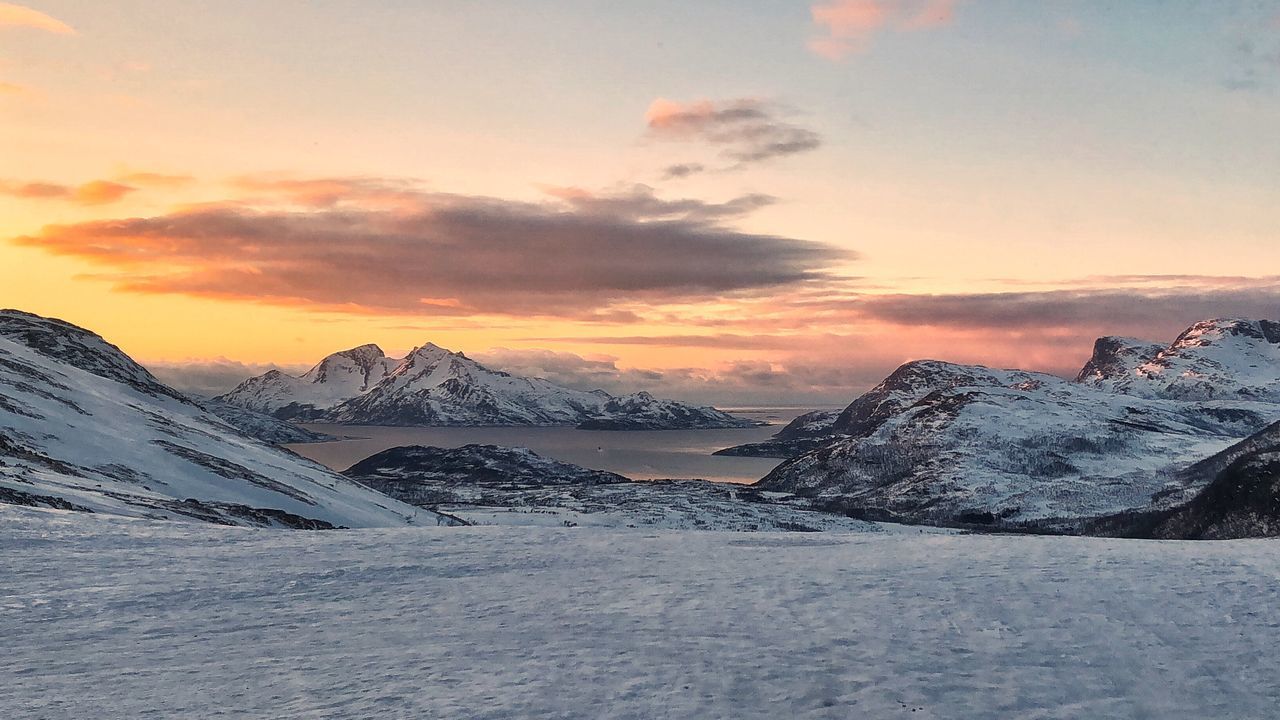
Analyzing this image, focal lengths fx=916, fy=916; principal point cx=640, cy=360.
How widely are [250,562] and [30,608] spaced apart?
22.5 ft

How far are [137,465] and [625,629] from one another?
221 feet

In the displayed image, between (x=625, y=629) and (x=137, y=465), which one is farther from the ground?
(x=625, y=629)

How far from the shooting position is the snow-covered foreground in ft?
53.2

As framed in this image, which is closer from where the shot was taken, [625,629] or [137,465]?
[625,629]

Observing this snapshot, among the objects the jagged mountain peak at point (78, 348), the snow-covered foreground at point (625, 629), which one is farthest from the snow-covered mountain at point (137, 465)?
the jagged mountain peak at point (78, 348)

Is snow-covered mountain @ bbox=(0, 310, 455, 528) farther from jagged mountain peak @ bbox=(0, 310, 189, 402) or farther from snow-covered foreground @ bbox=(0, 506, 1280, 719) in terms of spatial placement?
jagged mountain peak @ bbox=(0, 310, 189, 402)

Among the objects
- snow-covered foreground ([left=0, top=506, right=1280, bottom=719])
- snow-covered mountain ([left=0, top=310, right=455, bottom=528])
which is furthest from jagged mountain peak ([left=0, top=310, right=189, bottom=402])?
snow-covered foreground ([left=0, top=506, right=1280, bottom=719])

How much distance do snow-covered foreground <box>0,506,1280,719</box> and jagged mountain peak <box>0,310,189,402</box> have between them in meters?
149

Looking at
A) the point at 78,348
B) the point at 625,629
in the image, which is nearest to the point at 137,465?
the point at 625,629

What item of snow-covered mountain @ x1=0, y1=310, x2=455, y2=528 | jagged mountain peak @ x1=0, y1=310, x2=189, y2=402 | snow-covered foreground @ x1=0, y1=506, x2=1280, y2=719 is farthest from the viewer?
jagged mountain peak @ x1=0, y1=310, x2=189, y2=402

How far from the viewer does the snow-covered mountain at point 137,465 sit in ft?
165

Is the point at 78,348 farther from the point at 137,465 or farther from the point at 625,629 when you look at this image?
the point at 625,629

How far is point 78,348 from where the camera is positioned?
182m

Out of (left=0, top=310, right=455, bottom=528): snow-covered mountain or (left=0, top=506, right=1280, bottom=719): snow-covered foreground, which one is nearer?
(left=0, top=506, right=1280, bottom=719): snow-covered foreground
